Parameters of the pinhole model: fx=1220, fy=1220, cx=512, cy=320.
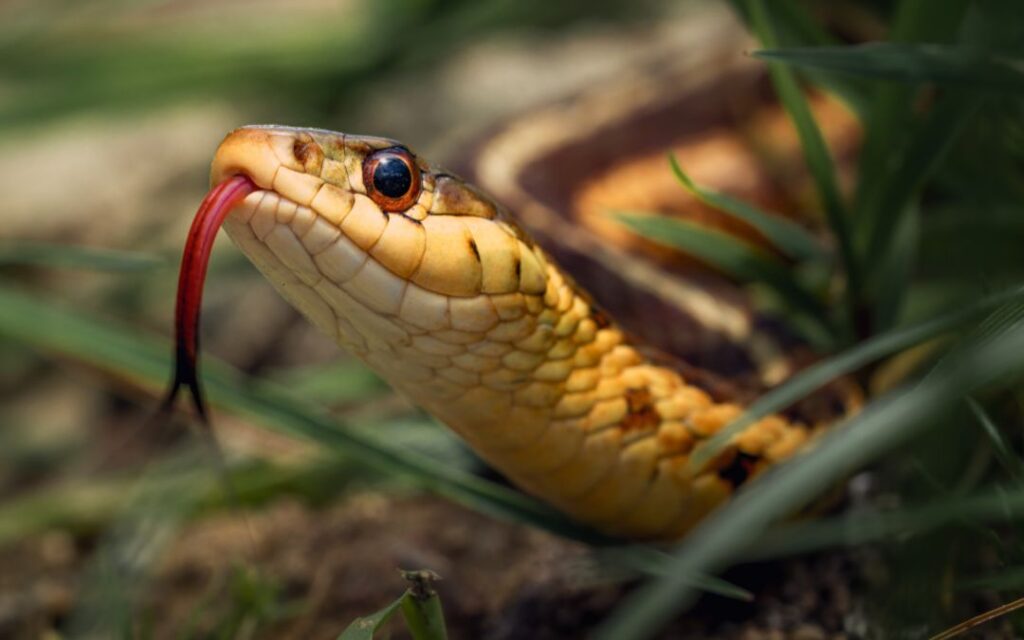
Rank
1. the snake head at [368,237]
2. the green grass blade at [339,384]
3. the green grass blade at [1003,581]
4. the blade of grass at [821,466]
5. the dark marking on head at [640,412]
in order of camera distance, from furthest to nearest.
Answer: the green grass blade at [339,384] < the dark marking on head at [640,412] < the snake head at [368,237] < the green grass blade at [1003,581] < the blade of grass at [821,466]

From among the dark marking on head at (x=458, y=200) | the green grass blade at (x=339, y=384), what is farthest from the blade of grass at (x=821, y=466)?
the green grass blade at (x=339, y=384)

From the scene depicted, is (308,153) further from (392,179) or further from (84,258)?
(84,258)

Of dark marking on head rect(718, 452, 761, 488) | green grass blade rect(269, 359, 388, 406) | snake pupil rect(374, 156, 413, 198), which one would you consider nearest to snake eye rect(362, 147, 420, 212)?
snake pupil rect(374, 156, 413, 198)

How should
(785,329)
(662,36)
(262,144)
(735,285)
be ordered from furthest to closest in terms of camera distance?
(662,36) → (735,285) → (785,329) → (262,144)

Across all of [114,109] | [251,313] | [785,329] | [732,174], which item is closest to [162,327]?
[251,313]

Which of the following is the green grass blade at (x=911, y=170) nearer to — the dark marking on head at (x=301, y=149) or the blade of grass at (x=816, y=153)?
the blade of grass at (x=816, y=153)

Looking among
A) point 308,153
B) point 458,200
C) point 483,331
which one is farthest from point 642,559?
point 308,153

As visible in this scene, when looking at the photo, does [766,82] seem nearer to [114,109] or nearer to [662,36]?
[662,36]
